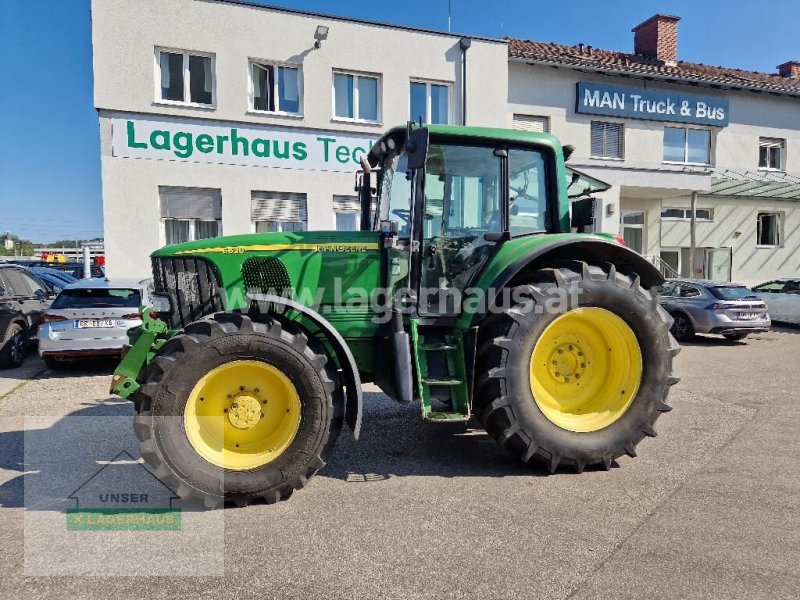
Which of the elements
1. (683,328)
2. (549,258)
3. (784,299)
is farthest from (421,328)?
(784,299)

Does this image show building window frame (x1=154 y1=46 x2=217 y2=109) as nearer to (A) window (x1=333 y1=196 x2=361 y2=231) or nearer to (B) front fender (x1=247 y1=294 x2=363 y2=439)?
(A) window (x1=333 y1=196 x2=361 y2=231)

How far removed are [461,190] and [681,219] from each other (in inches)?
686

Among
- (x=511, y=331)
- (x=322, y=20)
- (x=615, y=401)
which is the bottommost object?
(x=615, y=401)

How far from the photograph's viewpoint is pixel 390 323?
4.37m

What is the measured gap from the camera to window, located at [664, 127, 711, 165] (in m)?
18.2

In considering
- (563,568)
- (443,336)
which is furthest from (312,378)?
(563,568)

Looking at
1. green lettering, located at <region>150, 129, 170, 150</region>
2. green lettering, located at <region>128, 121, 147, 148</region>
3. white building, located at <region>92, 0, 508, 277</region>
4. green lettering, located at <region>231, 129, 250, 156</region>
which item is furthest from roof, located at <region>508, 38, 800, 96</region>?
green lettering, located at <region>128, 121, 147, 148</region>

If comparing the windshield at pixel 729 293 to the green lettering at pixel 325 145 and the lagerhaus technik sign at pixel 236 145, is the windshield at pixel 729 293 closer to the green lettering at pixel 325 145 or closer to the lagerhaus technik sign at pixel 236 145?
the lagerhaus technik sign at pixel 236 145

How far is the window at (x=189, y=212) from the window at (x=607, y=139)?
11487 mm

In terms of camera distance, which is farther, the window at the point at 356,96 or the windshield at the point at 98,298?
the window at the point at 356,96

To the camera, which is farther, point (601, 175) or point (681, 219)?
point (681, 219)

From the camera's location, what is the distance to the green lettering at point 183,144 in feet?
40.3

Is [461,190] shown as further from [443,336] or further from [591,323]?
[591,323]

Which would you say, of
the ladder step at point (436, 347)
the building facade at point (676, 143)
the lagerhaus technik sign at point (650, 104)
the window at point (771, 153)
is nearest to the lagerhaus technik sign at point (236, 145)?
the building facade at point (676, 143)
